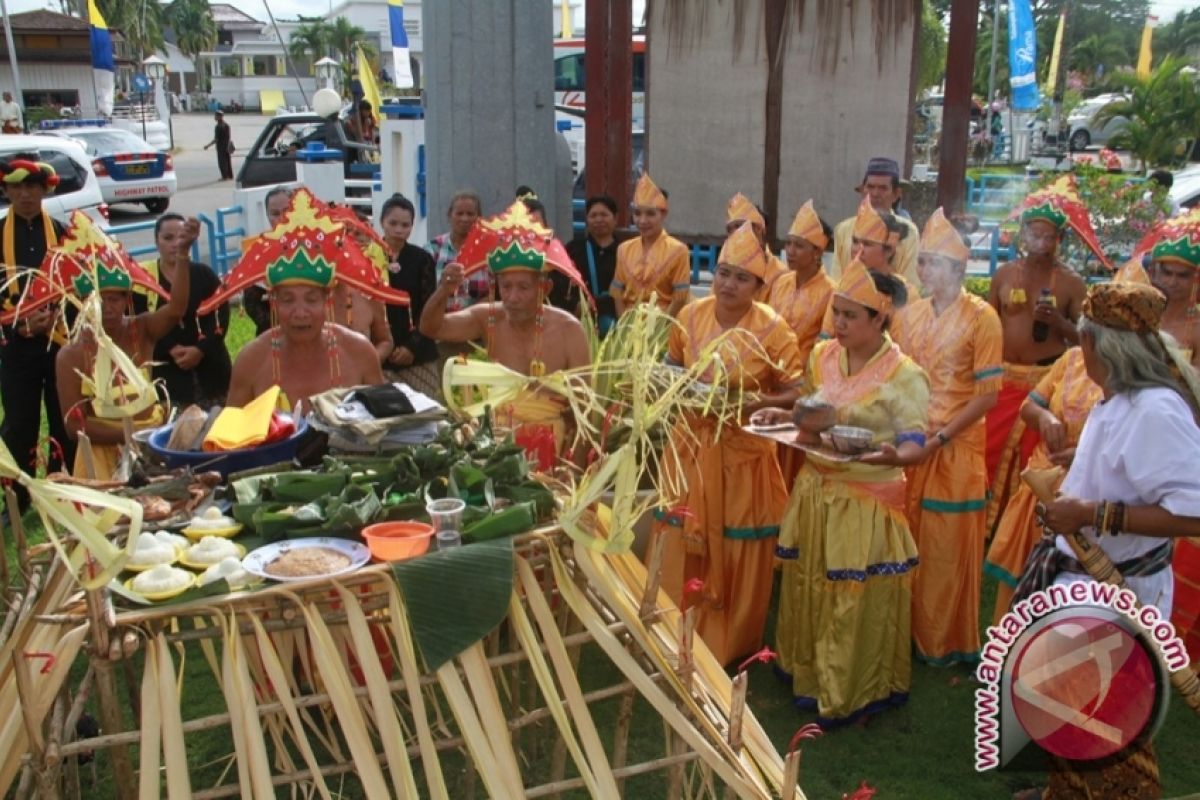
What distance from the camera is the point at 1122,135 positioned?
20.1 m

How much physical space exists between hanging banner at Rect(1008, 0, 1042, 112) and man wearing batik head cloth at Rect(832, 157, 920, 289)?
15541 millimetres

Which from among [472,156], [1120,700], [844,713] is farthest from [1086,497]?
[472,156]

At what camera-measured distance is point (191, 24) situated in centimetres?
6028

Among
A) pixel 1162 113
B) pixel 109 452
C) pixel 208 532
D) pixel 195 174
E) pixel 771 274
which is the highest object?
pixel 1162 113

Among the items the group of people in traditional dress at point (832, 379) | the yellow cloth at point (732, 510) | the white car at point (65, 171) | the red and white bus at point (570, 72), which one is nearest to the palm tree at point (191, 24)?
the red and white bus at point (570, 72)

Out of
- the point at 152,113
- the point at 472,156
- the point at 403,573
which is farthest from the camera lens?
the point at 152,113

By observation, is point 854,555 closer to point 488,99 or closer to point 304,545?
point 304,545

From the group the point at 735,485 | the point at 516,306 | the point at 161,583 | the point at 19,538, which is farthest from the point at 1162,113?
the point at 161,583

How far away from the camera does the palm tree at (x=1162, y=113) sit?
19.1 meters

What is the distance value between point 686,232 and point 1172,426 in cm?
613

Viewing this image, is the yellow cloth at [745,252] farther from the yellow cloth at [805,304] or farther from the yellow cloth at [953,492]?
the yellow cloth at [805,304]

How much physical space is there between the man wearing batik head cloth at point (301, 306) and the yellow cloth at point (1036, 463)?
2647 millimetres

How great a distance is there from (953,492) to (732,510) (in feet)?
3.08

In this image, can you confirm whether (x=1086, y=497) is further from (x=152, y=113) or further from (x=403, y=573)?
(x=152, y=113)
